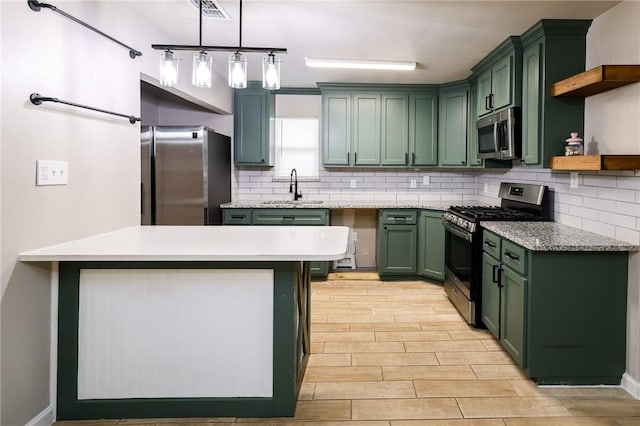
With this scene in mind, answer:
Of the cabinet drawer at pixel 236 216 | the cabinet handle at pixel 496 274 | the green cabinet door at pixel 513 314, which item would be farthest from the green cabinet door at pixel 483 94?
the cabinet drawer at pixel 236 216

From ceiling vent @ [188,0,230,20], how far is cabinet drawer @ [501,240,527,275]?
232cm

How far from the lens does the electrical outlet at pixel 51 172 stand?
6.53 ft

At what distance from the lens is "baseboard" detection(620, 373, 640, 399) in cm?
245

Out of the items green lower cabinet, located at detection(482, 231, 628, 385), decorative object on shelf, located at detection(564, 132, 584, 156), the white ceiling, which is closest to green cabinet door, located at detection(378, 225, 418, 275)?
the white ceiling

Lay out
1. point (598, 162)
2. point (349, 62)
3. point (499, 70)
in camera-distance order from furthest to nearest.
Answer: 1. point (349, 62)
2. point (499, 70)
3. point (598, 162)

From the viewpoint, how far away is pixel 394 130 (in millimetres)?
5215

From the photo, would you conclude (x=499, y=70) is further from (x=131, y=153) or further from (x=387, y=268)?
(x=131, y=153)

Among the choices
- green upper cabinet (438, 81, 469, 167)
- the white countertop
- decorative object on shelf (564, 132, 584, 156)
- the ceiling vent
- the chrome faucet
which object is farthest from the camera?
the chrome faucet

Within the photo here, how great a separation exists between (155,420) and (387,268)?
3246 mm

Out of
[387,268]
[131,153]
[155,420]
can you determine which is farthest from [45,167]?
[387,268]

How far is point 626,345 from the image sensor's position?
2.55m

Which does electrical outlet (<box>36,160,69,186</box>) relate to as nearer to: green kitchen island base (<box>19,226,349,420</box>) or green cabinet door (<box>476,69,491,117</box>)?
green kitchen island base (<box>19,226,349,420</box>)

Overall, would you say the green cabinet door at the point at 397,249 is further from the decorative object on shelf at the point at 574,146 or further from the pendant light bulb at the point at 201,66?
the pendant light bulb at the point at 201,66

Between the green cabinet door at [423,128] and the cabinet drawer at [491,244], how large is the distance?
2017 millimetres
